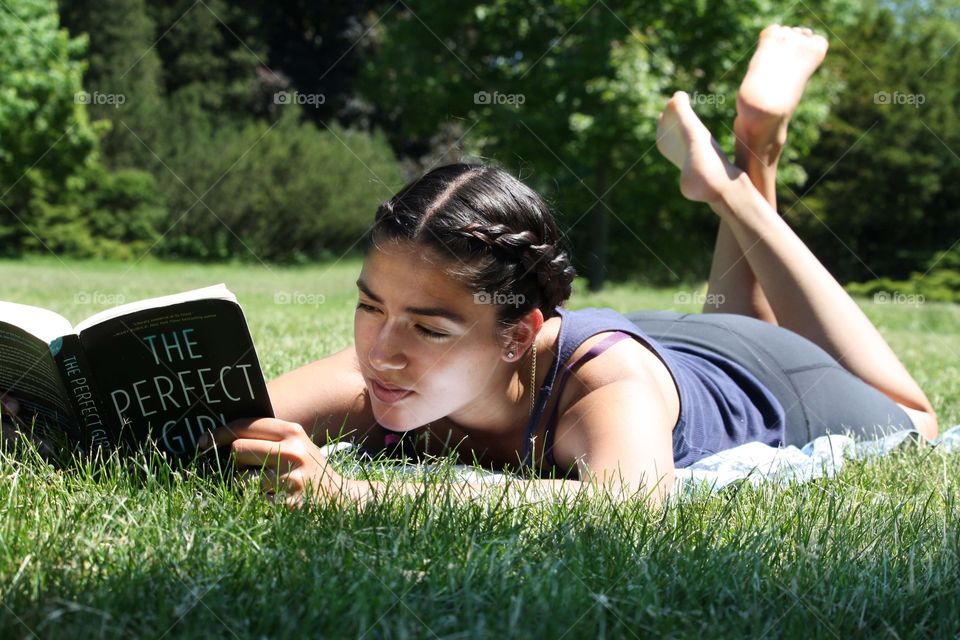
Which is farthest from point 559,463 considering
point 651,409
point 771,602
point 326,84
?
point 326,84

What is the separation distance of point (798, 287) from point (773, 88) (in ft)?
2.66

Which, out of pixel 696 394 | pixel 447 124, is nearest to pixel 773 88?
pixel 696 394

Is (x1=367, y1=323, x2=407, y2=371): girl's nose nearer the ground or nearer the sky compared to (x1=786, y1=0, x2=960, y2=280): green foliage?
nearer the ground

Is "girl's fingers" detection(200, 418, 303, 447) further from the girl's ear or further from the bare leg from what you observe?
the bare leg

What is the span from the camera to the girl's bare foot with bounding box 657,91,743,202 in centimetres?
324

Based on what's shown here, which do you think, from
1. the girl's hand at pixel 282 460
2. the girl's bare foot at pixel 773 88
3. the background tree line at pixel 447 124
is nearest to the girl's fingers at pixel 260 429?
the girl's hand at pixel 282 460

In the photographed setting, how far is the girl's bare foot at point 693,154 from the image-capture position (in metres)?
3.24

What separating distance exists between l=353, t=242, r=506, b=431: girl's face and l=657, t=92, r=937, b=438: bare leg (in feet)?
4.47

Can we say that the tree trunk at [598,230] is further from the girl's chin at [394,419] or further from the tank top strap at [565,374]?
the girl's chin at [394,419]

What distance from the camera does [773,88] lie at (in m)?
A: 3.45

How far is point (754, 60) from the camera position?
3549 millimetres

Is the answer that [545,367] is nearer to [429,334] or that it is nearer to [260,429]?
[429,334]

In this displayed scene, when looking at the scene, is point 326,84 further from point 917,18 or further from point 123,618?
point 123,618

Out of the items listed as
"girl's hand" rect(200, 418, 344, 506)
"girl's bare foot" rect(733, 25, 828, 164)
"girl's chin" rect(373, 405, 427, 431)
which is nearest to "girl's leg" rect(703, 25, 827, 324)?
"girl's bare foot" rect(733, 25, 828, 164)
